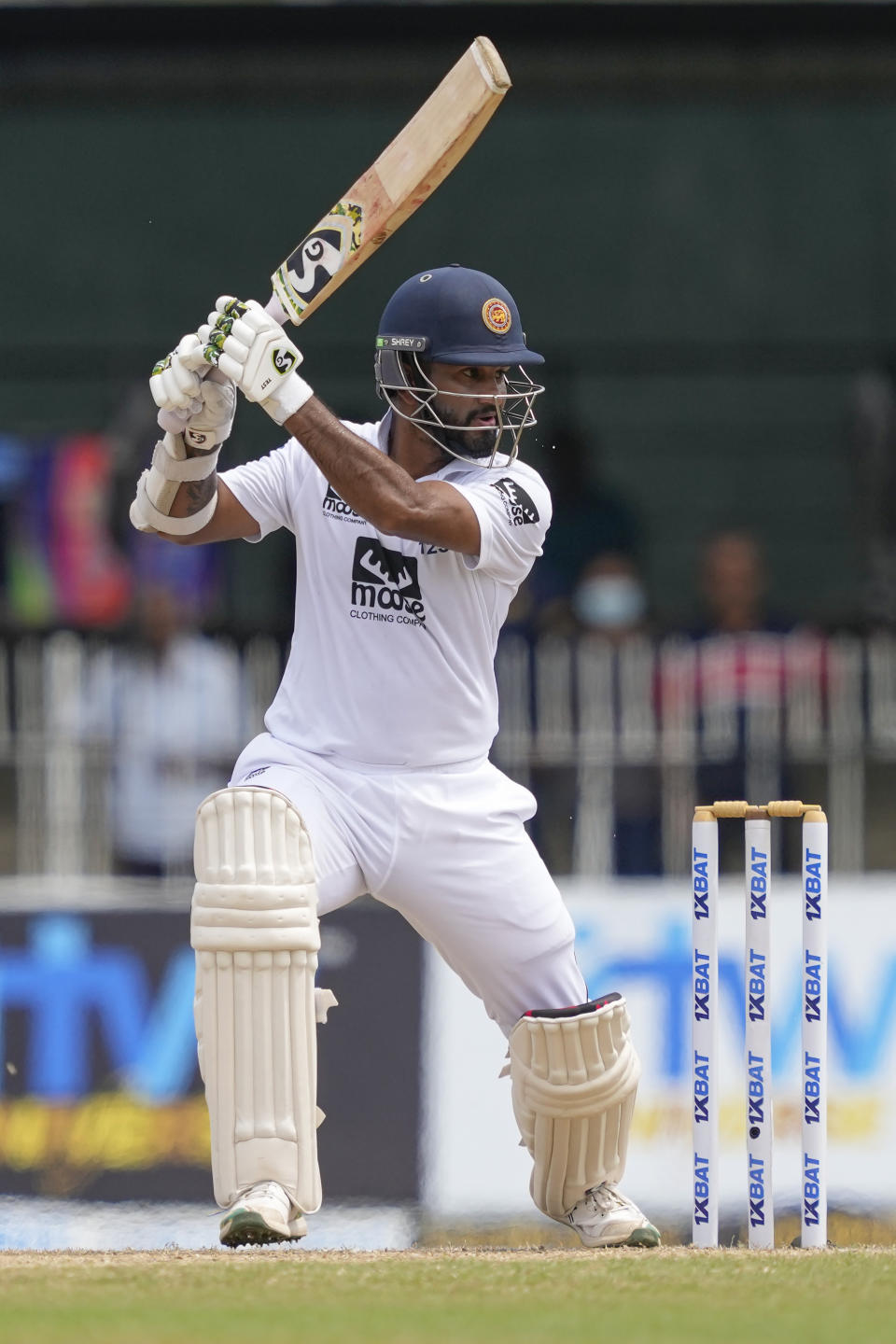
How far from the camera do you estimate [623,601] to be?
8.16 metres

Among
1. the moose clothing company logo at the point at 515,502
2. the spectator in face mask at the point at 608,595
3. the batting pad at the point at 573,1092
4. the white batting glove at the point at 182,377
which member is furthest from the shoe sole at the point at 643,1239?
the spectator in face mask at the point at 608,595

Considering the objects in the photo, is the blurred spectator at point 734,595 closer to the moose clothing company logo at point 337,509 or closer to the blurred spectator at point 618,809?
the blurred spectator at point 618,809

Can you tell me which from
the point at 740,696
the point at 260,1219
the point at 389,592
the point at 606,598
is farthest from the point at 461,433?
the point at 606,598

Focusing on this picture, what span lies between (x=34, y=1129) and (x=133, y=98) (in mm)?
5398

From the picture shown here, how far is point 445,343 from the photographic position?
4.13m

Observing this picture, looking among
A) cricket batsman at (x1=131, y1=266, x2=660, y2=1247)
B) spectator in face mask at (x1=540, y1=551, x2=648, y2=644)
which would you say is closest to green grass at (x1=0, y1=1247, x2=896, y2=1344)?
cricket batsman at (x1=131, y1=266, x2=660, y2=1247)

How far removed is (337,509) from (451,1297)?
60.9 inches

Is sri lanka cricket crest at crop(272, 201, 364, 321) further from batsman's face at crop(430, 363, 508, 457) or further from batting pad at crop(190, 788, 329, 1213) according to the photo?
batting pad at crop(190, 788, 329, 1213)

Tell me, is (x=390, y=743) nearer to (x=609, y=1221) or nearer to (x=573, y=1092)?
(x=573, y=1092)

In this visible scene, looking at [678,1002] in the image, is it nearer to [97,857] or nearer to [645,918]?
[645,918]

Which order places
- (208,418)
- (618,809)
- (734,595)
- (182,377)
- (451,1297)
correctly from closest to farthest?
(451,1297), (182,377), (208,418), (618,809), (734,595)

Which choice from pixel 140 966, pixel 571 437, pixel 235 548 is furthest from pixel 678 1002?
Result: pixel 235 548

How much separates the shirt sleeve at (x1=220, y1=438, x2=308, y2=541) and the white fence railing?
307cm

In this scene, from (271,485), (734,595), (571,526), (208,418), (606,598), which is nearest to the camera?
(208,418)
